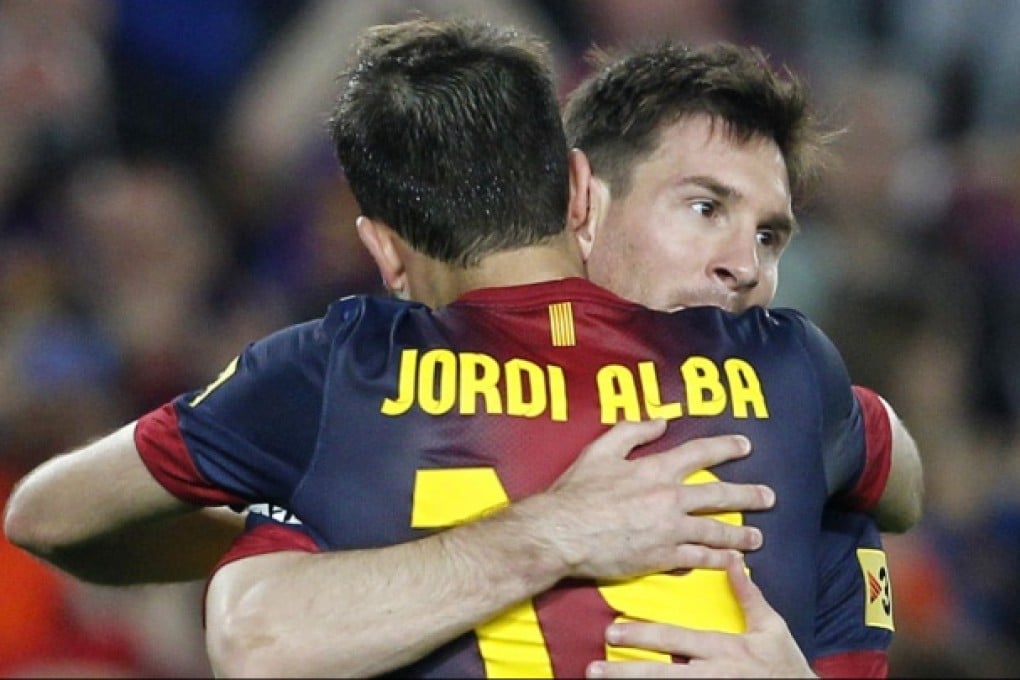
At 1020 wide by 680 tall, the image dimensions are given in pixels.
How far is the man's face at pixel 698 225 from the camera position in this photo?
3.31 metres

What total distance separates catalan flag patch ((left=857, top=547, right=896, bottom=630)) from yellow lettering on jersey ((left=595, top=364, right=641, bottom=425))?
79 cm

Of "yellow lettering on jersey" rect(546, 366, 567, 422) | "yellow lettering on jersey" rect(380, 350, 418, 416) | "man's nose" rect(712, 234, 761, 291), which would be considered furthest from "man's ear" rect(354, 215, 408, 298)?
"man's nose" rect(712, 234, 761, 291)

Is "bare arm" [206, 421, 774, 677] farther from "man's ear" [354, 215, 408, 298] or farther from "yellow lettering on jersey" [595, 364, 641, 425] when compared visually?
"man's ear" [354, 215, 408, 298]

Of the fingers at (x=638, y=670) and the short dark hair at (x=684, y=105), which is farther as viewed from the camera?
the short dark hair at (x=684, y=105)

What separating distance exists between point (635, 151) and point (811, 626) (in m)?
1.05

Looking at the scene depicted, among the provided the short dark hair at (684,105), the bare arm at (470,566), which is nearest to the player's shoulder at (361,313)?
the bare arm at (470,566)

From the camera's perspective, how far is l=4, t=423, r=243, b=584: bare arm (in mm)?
2922

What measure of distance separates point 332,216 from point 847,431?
3.54 meters

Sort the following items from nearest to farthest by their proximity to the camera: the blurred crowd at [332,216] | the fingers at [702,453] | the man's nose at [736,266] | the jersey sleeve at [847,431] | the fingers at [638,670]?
1. the fingers at [638,670]
2. the fingers at [702,453]
3. the jersey sleeve at [847,431]
4. the man's nose at [736,266]
5. the blurred crowd at [332,216]

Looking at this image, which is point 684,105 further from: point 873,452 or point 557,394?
point 557,394

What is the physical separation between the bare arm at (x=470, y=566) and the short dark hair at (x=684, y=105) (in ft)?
2.95

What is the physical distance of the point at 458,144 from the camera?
9.78 feet

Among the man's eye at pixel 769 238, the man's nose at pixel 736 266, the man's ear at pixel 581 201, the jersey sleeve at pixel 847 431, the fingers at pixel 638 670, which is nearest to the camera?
the fingers at pixel 638 670

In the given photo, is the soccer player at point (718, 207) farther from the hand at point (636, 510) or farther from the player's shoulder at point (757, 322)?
the hand at point (636, 510)
